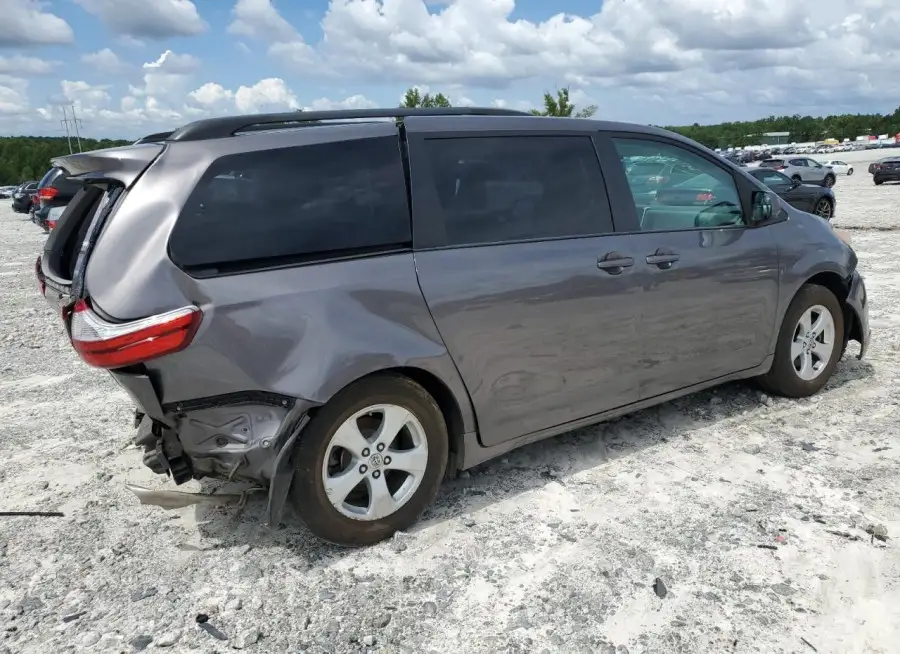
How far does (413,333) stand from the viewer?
124 inches

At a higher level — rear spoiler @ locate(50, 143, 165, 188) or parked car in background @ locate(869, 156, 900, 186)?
rear spoiler @ locate(50, 143, 165, 188)

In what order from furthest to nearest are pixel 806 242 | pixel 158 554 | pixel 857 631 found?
pixel 806 242 → pixel 158 554 → pixel 857 631

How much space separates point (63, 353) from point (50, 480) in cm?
327

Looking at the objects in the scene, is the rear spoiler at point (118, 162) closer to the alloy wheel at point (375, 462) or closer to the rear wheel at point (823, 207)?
the alloy wheel at point (375, 462)

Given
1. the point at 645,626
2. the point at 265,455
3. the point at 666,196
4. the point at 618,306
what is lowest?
the point at 645,626

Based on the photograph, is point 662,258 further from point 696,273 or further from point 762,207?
point 762,207

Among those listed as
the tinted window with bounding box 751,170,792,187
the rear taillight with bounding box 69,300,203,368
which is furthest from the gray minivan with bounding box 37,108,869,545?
the tinted window with bounding box 751,170,792,187

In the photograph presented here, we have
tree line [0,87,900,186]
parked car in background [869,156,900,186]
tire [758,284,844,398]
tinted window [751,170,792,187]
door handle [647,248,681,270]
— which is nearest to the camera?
door handle [647,248,681,270]

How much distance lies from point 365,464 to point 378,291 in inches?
29.5

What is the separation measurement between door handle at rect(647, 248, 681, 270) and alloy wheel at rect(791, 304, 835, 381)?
130cm

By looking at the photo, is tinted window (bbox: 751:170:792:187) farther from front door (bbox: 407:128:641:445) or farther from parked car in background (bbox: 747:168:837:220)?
front door (bbox: 407:128:641:445)

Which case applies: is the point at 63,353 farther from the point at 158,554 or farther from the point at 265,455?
the point at 265,455

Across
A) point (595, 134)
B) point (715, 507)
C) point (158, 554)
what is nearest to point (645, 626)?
point (715, 507)

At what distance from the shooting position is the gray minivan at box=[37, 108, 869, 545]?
2797 millimetres
